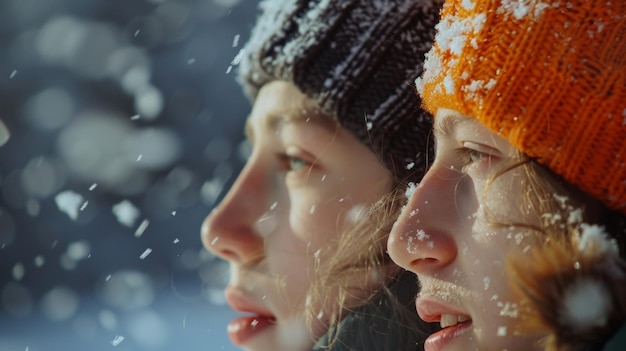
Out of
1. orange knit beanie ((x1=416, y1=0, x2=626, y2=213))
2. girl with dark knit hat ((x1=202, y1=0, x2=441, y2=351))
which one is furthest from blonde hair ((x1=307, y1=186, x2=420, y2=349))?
orange knit beanie ((x1=416, y1=0, x2=626, y2=213))

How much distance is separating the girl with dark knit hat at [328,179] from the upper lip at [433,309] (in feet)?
0.63

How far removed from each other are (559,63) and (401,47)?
1.06 feet

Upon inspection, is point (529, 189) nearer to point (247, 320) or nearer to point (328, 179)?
point (328, 179)

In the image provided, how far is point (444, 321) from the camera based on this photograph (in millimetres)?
772

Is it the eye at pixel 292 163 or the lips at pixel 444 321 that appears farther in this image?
the eye at pixel 292 163

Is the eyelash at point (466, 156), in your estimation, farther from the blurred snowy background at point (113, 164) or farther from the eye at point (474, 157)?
the blurred snowy background at point (113, 164)

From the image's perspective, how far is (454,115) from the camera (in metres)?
0.74

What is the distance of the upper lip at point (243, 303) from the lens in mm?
1069

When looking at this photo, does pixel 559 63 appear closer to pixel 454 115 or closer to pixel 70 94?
pixel 454 115

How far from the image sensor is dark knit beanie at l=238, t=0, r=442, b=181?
0.95 meters

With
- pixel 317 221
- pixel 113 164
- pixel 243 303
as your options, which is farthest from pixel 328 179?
pixel 113 164

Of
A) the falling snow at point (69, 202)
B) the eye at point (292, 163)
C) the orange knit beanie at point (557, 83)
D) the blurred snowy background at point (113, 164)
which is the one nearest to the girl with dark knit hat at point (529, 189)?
the orange knit beanie at point (557, 83)

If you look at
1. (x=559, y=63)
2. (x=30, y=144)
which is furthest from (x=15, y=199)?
(x=559, y=63)

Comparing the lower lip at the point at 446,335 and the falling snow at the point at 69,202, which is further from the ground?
the lower lip at the point at 446,335
